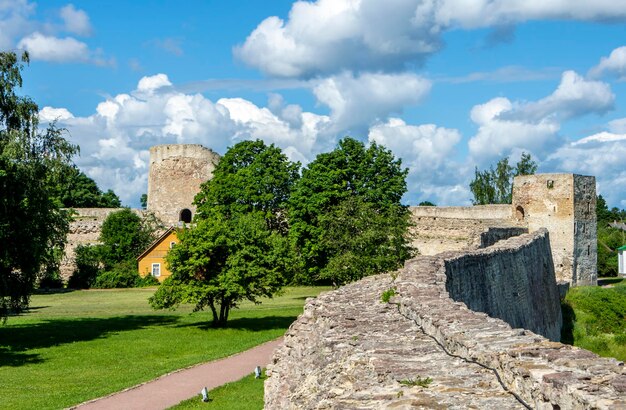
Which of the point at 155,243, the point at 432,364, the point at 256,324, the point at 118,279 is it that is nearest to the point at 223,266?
the point at 256,324

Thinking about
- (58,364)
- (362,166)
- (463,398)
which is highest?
(362,166)

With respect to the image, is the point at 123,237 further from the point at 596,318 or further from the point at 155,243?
the point at 596,318

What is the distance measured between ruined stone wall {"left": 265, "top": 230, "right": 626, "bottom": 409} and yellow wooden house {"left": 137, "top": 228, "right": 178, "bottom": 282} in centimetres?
4084

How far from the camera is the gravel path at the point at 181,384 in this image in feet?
51.8

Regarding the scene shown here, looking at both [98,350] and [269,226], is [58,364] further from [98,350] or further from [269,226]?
[269,226]

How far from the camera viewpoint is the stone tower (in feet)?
174

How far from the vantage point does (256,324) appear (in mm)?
28266

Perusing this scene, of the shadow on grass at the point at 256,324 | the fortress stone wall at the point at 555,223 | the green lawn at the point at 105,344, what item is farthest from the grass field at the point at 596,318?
the green lawn at the point at 105,344

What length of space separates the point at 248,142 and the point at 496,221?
46.0 ft

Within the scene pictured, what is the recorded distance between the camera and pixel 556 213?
39.6 m

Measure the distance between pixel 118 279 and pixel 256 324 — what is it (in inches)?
944

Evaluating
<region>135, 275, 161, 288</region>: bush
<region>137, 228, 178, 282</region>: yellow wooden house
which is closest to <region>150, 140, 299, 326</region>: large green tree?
<region>137, 228, 178, 282</region>: yellow wooden house

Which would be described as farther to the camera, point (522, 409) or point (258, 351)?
point (258, 351)

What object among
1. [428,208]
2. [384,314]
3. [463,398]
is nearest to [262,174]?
[428,208]
